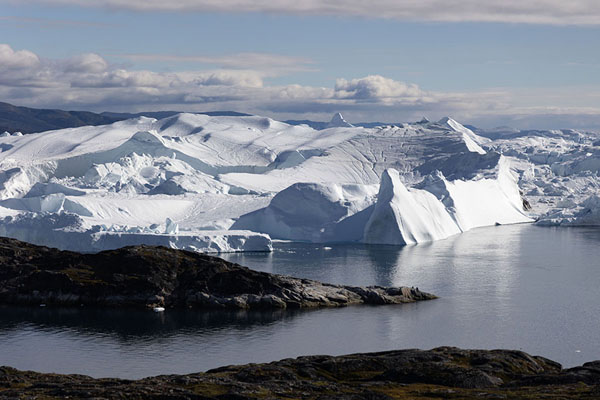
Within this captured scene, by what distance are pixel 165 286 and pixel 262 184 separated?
179 ft

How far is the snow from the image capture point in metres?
83.2

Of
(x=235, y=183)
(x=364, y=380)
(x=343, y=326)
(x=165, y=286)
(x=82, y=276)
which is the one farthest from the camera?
(x=235, y=183)

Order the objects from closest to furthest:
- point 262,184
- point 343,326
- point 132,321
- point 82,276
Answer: point 343,326 < point 132,321 < point 82,276 < point 262,184

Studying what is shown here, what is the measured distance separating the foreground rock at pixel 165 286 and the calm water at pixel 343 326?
197cm

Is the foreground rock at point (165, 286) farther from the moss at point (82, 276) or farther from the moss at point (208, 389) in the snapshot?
the moss at point (208, 389)

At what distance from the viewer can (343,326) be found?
160 ft

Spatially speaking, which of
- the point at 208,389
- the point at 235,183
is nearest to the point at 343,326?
the point at 208,389

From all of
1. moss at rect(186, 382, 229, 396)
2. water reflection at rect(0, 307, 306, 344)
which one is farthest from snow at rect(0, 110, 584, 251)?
moss at rect(186, 382, 229, 396)

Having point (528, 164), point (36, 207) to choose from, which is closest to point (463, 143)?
point (528, 164)

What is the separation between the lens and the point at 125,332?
48125mm

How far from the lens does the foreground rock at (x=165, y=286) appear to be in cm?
5519

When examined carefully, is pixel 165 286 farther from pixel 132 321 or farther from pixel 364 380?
pixel 364 380

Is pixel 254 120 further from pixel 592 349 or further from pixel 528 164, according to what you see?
pixel 592 349

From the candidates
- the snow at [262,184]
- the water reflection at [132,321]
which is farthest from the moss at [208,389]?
the snow at [262,184]
